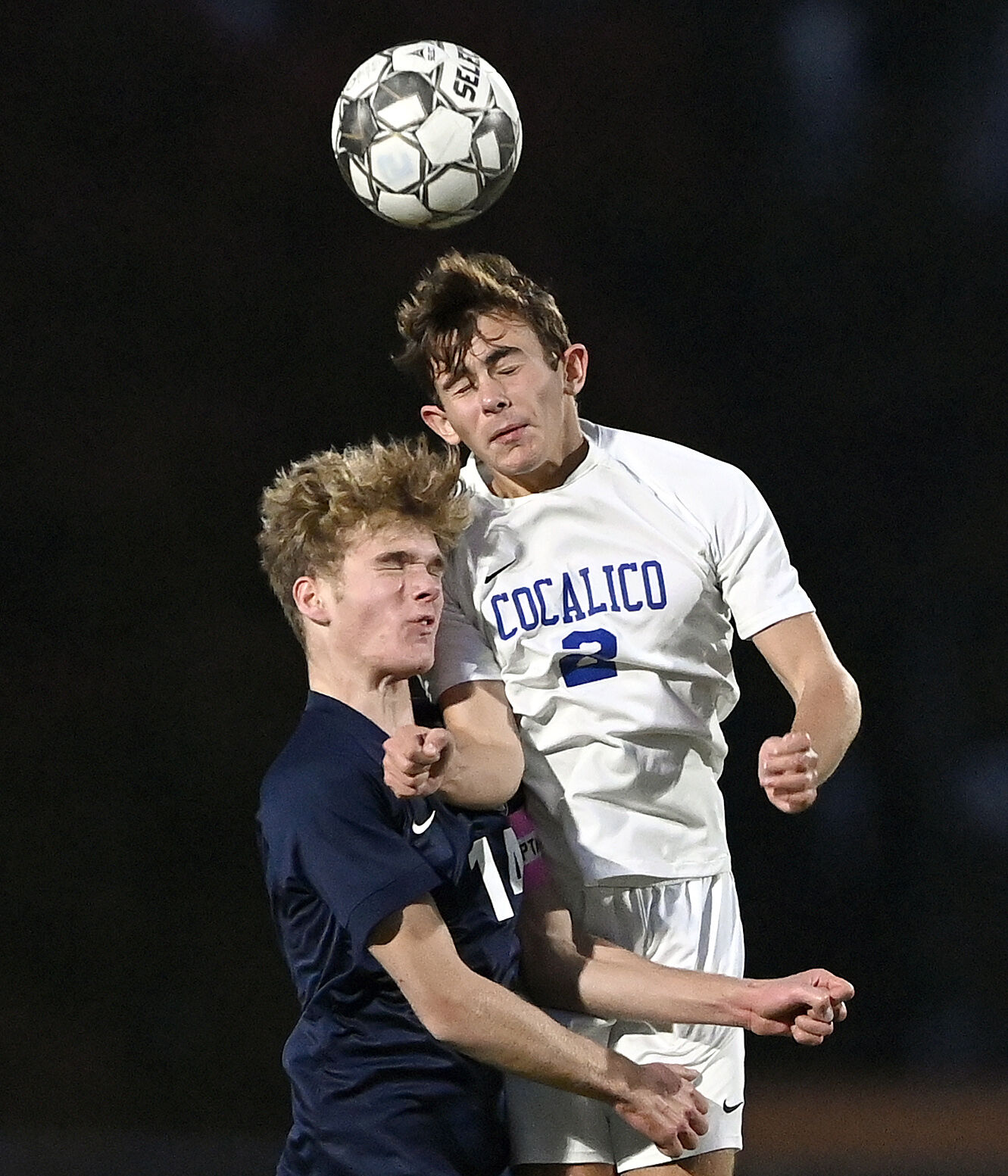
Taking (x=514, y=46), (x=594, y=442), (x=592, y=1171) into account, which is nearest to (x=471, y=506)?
(x=594, y=442)

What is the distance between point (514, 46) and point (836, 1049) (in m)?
2.57

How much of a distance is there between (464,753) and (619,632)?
272 millimetres

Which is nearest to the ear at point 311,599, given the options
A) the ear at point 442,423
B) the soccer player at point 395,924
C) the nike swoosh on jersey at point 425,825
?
the soccer player at point 395,924

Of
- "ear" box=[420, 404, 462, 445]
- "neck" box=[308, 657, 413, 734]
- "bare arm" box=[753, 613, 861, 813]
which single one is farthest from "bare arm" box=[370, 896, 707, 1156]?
"ear" box=[420, 404, 462, 445]

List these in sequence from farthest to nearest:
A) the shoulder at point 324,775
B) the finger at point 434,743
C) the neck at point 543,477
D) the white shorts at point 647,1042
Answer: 1. the neck at point 543,477
2. the white shorts at point 647,1042
3. the shoulder at point 324,775
4. the finger at point 434,743

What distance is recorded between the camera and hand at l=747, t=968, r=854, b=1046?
1.69 m

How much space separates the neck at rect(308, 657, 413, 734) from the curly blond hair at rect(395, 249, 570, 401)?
43 centimetres

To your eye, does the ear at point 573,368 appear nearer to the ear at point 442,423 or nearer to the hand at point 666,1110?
the ear at point 442,423

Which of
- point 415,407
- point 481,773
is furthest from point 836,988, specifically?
point 415,407

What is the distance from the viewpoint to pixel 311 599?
1851 mm

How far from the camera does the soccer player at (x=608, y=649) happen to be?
6.56ft

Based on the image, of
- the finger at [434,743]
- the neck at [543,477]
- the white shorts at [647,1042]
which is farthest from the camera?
the neck at [543,477]

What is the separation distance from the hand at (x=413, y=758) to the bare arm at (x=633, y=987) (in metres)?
0.39

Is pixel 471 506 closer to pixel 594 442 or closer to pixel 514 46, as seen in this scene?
pixel 594 442
